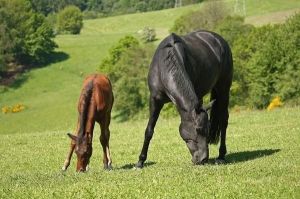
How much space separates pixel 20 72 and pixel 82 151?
8123 cm

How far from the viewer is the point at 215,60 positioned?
13.4 meters

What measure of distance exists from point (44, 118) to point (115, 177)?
5661 cm

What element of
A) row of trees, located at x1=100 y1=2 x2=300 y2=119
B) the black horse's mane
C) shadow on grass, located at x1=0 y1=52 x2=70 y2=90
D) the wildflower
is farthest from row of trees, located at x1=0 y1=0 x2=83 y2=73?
the black horse's mane

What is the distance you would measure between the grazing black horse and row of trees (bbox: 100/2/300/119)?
122 ft

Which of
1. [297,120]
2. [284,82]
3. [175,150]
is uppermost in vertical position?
[175,150]

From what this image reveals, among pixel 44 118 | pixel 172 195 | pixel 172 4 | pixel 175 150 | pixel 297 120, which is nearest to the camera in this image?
pixel 172 195

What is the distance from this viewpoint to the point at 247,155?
47.0 ft

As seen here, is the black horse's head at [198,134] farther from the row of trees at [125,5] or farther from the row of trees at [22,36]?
the row of trees at [125,5]

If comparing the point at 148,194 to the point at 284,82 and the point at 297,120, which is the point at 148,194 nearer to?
the point at 297,120

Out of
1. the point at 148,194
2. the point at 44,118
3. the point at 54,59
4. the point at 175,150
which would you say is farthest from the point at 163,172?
the point at 54,59

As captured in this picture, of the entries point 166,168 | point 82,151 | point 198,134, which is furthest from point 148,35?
point 198,134

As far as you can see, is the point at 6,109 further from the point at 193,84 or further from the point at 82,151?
the point at 193,84

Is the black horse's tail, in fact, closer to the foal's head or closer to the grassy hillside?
the foal's head

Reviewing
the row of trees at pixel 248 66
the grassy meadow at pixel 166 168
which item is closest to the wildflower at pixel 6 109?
the row of trees at pixel 248 66
